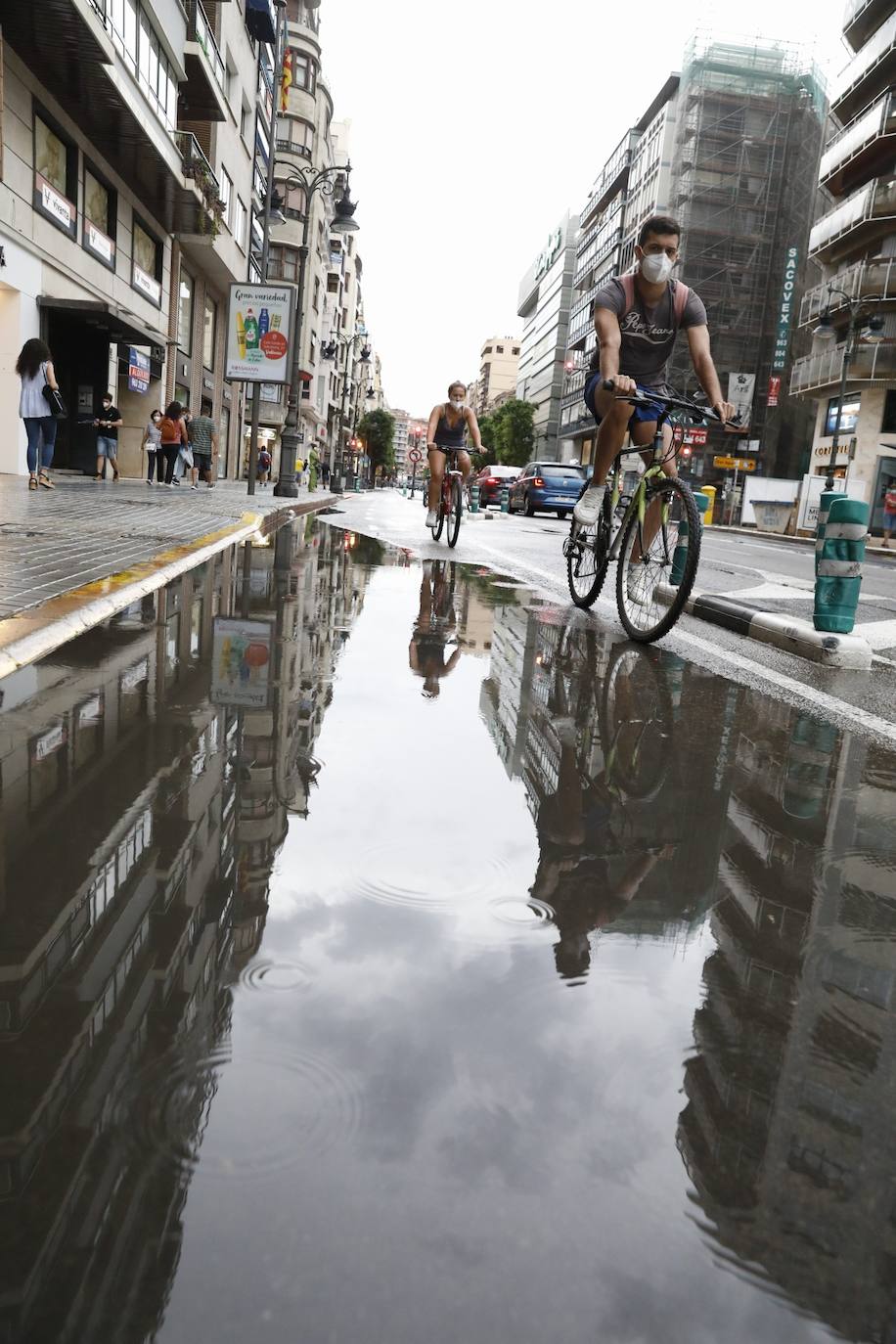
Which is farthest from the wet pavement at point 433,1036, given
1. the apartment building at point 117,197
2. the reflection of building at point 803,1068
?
the apartment building at point 117,197

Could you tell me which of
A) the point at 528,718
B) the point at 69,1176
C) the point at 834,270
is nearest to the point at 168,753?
the point at 528,718

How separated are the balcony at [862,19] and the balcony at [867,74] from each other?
764 millimetres

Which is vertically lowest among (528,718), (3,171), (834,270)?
(528,718)

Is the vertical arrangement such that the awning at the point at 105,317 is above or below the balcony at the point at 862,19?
below

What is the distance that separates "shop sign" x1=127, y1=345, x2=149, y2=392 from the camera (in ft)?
87.1

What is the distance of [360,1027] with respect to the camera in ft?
5.33

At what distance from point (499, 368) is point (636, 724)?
621 ft

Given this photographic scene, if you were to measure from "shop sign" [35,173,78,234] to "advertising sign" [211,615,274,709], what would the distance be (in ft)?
58.4

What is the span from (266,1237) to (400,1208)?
0.16 m

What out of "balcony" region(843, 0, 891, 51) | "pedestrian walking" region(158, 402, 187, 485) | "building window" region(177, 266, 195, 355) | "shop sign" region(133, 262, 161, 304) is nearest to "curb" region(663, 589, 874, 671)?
"pedestrian walking" region(158, 402, 187, 485)

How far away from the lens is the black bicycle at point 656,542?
5.77m

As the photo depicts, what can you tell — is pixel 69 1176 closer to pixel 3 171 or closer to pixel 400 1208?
pixel 400 1208

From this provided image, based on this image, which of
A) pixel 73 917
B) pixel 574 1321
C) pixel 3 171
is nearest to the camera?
pixel 574 1321

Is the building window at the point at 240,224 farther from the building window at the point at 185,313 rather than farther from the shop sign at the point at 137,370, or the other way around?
the shop sign at the point at 137,370
